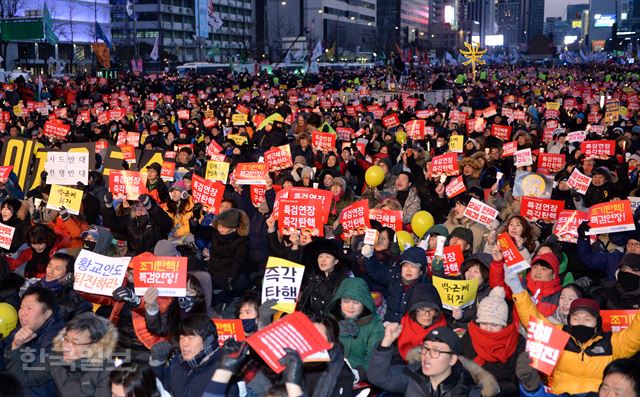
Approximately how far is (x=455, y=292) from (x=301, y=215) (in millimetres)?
2079

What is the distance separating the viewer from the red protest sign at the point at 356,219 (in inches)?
295

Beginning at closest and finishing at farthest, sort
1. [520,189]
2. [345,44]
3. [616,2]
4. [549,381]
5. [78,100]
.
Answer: [549,381], [520,189], [78,100], [345,44], [616,2]

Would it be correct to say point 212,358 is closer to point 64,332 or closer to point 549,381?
point 64,332

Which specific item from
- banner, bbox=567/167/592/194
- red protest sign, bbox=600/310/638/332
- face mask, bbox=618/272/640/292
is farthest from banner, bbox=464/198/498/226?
red protest sign, bbox=600/310/638/332

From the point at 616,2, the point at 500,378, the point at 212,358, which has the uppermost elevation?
the point at 616,2

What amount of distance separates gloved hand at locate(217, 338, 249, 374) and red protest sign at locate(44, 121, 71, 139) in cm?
1252

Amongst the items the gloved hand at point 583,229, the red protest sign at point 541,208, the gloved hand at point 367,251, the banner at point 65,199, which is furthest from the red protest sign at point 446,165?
the banner at point 65,199

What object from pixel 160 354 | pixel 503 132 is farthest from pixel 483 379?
pixel 503 132

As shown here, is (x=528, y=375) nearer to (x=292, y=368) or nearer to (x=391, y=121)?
(x=292, y=368)

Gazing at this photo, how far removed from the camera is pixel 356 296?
5.04 m

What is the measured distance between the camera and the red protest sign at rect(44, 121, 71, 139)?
50.2 ft

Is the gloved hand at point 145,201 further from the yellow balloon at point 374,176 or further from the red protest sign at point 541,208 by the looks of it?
the red protest sign at point 541,208

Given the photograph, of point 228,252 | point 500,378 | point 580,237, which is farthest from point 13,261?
point 580,237

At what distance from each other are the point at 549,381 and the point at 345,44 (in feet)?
392
